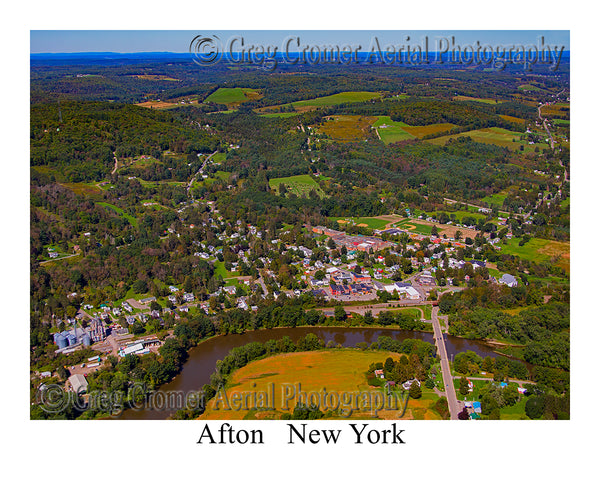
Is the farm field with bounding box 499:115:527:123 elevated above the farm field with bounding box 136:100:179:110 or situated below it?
below

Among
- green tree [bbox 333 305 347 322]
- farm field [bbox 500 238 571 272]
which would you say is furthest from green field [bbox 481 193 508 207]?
green tree [bbox 333 305 347 322]

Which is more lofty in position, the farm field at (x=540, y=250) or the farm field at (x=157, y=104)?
the farm field at (x=157, y=104)

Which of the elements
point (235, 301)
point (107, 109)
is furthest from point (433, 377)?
point (107, 109)

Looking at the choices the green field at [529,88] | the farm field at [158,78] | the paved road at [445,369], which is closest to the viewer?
the paved road at [445,369]

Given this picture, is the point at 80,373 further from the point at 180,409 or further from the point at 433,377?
the point at 433,377

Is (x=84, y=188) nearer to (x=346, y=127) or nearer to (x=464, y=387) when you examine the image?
(x=346, y=127)

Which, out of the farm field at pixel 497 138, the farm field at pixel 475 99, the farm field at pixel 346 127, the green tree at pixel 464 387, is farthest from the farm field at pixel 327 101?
the green tree at pixel 464 387

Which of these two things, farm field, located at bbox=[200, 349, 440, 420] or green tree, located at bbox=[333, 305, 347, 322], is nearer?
farm field, located at bbox=[200, 349, 440, 420]

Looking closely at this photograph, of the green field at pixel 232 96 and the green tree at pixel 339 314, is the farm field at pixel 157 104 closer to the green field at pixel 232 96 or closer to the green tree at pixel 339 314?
the green field at pixel 232 96

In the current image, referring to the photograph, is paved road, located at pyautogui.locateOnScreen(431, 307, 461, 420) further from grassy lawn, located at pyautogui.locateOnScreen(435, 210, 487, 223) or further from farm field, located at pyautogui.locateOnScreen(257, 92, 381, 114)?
farm field, located at pyautogui.locateOnScreen(257, 92, 381, 114)
